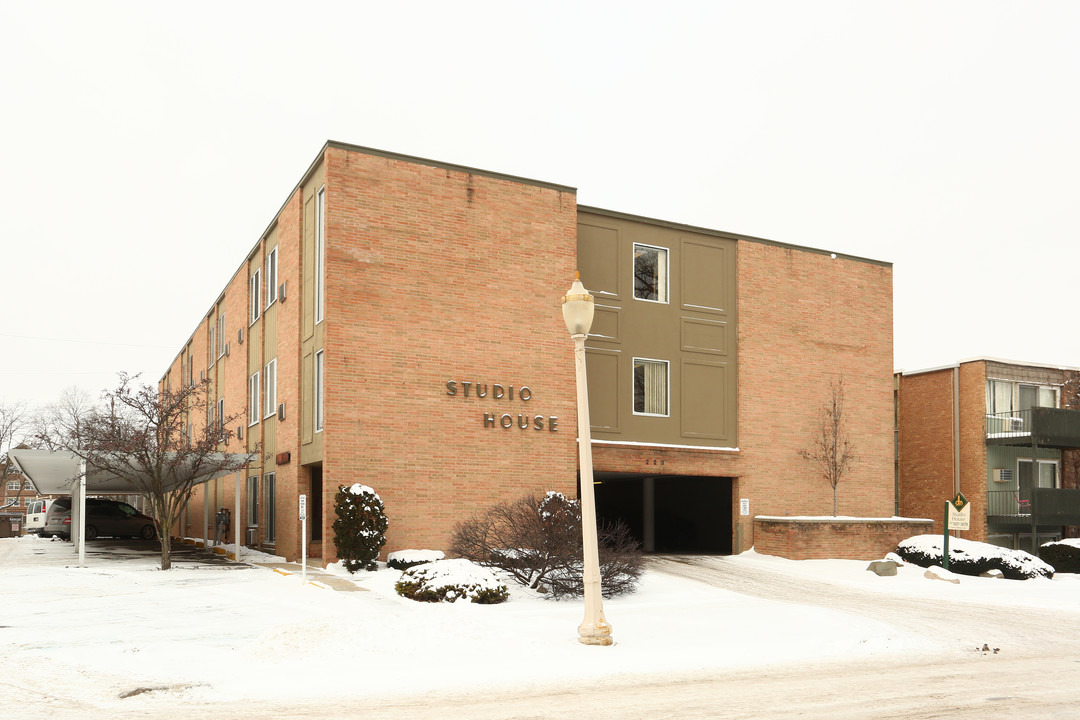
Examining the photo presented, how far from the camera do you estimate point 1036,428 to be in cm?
3394

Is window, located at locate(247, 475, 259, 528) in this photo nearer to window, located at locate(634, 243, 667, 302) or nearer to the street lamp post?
window, located at locate(634, 243, 667, 302)

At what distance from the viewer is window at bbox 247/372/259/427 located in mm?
31906

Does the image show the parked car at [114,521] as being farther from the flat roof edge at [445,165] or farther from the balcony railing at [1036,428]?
the balcony railing at [1036,428]

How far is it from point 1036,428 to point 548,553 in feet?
77.5

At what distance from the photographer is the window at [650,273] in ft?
93.7

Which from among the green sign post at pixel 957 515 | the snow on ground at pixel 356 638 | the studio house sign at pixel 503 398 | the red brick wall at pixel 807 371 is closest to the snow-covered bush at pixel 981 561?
the green sign post at pixel 957 515

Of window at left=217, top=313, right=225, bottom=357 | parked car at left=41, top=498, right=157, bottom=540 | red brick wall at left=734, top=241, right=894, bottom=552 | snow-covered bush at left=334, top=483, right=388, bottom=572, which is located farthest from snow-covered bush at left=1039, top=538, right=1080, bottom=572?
parked car at left=41, top=498, right=157, bottom=540

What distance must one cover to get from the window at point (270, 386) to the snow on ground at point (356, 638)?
30.6 ft

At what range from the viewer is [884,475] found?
31.5 m

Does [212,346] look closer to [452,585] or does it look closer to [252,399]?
[252,399]

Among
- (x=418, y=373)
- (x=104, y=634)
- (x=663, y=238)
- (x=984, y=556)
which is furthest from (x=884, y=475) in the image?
(x=104, y=634)

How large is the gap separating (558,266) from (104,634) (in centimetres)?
1554

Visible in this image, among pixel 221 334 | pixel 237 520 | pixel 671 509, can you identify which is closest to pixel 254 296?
pixel 221 334

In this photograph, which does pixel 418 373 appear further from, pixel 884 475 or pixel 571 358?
pixel 884 475
